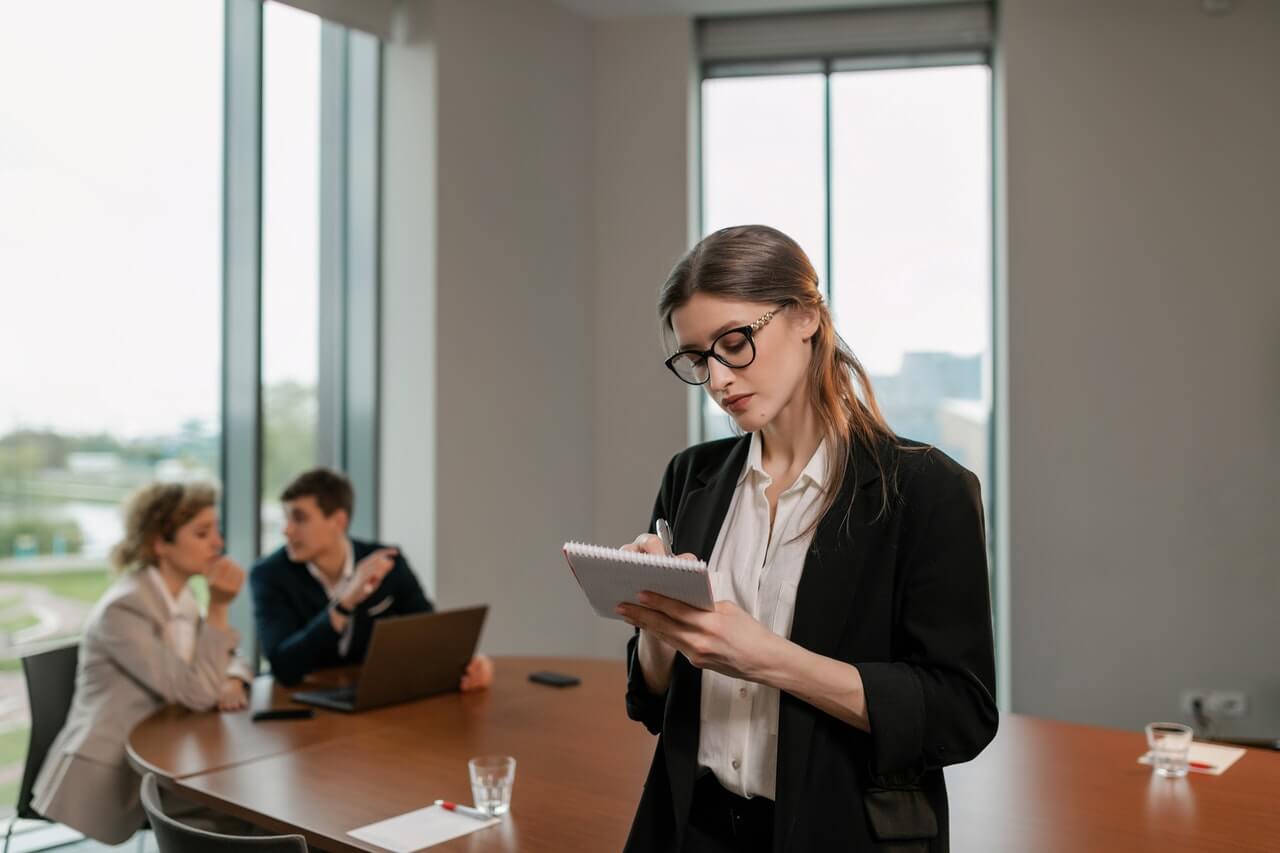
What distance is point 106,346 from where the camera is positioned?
4.00m

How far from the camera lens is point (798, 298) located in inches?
59.9

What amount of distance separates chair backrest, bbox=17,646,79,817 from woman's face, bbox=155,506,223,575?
1.20ft

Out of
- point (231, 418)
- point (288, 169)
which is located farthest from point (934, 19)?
point (231, 418)

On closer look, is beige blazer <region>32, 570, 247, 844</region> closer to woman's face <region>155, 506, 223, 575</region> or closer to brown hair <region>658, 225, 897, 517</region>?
woman's face <region>155, 506, 223, 575</region>

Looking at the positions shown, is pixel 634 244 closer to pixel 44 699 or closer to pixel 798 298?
pixel 44 699

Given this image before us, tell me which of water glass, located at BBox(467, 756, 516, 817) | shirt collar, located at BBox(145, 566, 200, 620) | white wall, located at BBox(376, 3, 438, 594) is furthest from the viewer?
white wall, located at BBox(376, 3, 438, 594)

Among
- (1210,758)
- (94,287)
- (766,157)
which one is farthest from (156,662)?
(766,157)

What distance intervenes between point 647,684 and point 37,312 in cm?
308

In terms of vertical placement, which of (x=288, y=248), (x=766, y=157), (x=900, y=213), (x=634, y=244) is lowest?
(x=288, y=248)

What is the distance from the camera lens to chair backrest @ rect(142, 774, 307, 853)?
63.9 inches

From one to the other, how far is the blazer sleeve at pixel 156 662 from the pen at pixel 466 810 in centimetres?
108

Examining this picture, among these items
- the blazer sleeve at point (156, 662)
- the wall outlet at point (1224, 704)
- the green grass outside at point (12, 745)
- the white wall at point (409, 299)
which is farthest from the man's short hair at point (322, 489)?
the wall outlet at point (1224, 704)

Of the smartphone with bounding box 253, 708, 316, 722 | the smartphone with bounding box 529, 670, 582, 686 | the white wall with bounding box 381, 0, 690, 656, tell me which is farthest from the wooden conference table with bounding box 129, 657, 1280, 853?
the white wall with bounding box 381, 0, 690, 656

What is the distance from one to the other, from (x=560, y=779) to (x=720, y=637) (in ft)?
3.47
